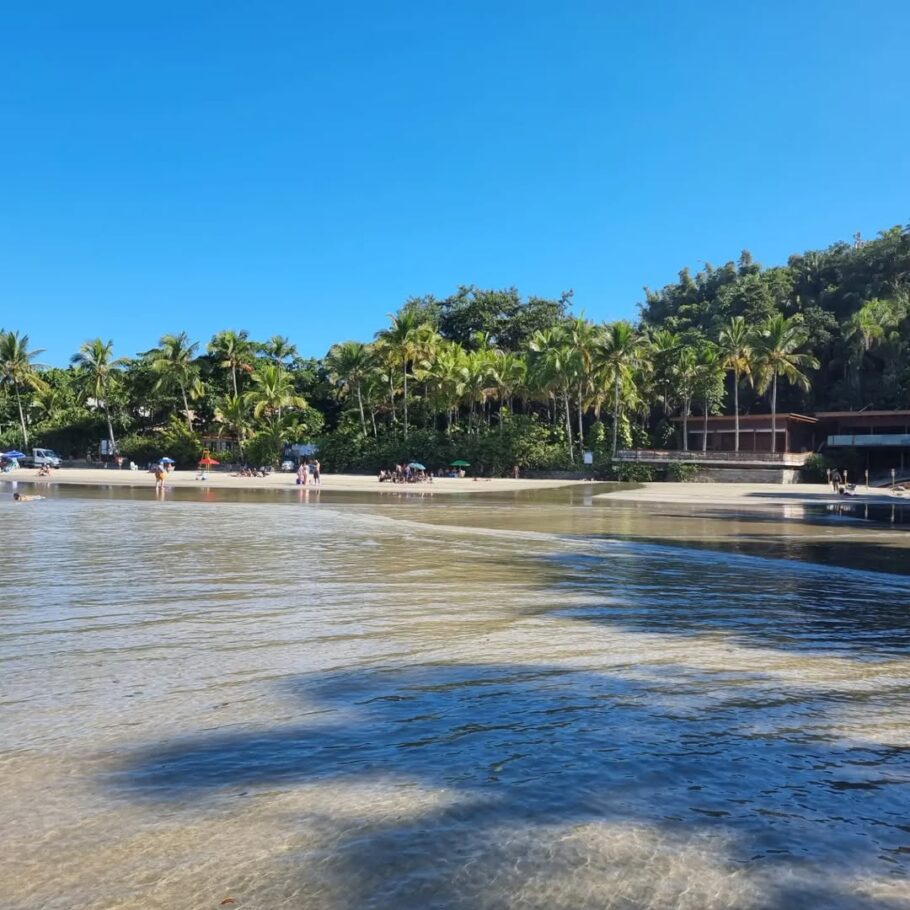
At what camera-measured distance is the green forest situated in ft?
181

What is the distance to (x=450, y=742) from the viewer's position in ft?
15.4

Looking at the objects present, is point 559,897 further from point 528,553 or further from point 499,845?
point 528,553

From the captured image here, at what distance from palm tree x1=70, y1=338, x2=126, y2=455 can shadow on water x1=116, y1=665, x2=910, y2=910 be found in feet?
218

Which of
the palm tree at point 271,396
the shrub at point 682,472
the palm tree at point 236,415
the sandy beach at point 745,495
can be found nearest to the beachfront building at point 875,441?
the sandy beach at point 745,495

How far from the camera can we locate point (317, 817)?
3.70m

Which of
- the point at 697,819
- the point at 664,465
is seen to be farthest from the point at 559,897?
the point at 664,465

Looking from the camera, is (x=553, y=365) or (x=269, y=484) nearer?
(x=269, y=484)

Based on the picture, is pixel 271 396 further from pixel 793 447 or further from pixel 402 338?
pixel 793 447

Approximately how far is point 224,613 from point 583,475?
46.6m

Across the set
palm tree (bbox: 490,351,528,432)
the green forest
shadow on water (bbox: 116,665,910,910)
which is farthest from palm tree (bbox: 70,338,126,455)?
shadow on water (bbox: 116,665,910,910)

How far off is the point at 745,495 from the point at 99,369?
5431 cm

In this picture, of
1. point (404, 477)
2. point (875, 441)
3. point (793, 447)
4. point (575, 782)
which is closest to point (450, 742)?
point (575, 782)

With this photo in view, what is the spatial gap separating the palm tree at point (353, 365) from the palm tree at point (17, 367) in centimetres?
2889

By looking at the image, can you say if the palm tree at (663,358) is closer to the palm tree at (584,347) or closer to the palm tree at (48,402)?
the palm tree at (584,347)
